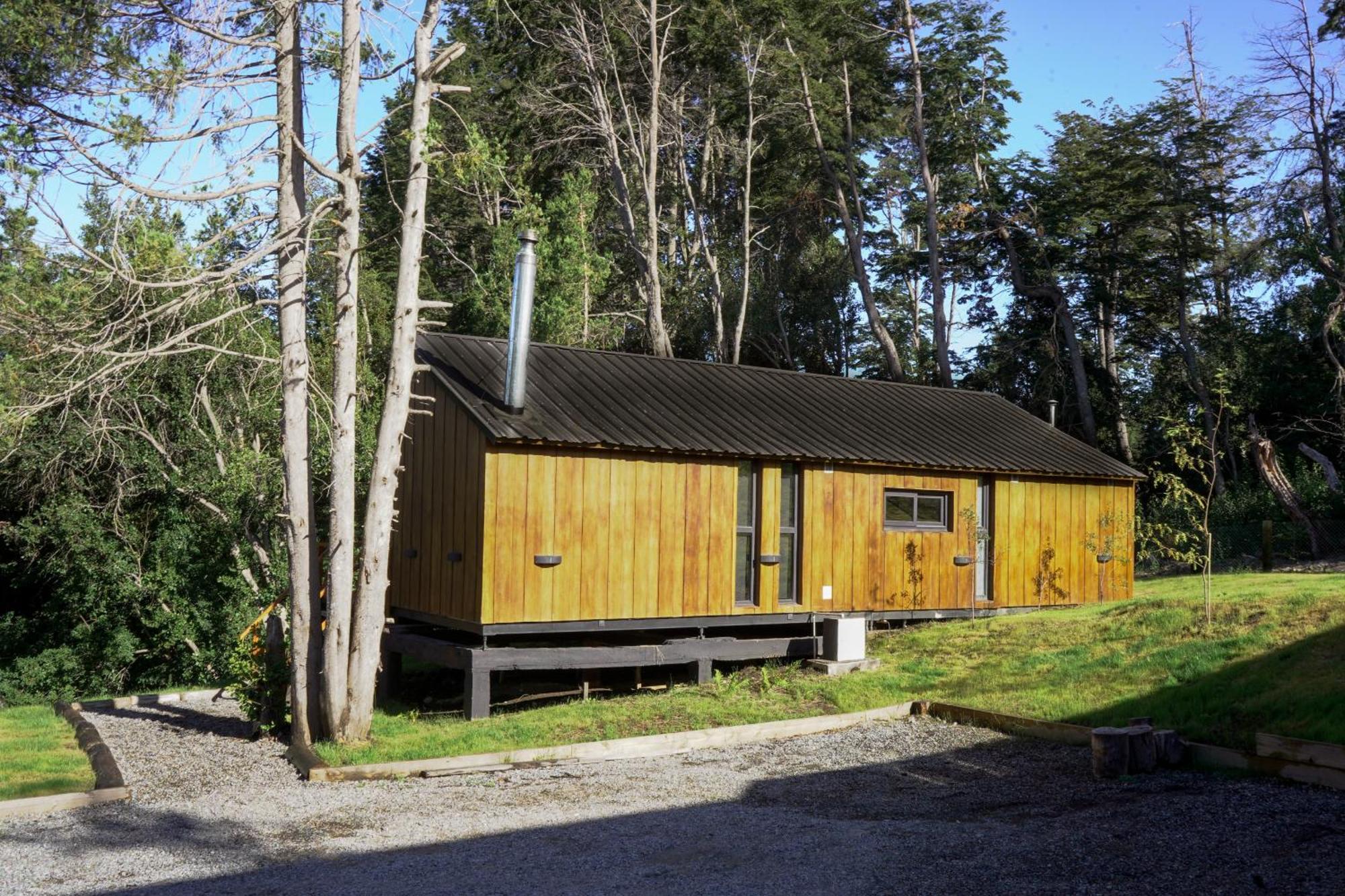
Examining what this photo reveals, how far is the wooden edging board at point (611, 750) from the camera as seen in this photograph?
929cm

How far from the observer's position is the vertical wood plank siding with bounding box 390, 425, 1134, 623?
12664mm

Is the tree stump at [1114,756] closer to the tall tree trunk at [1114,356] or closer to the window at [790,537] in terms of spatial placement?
the window at [790,537]

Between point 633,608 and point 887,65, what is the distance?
23.1m

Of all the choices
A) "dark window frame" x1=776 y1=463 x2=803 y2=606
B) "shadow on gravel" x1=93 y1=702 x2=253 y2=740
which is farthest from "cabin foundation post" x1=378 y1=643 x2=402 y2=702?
"dark window frame" x1=776 y1=463 x2=803 y2=606

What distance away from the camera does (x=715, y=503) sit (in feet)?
46.0

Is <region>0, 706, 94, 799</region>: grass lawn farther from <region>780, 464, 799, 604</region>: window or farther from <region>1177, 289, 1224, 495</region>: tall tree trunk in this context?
<region>1177, 289, 1224, 495</region>: tall tree trunk

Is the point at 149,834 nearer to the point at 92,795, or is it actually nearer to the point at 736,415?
the point at 92,795

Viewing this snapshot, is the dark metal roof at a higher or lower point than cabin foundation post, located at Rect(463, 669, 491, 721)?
higher

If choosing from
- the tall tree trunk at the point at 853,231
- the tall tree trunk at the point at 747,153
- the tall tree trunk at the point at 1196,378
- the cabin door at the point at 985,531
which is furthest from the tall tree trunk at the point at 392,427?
the tall tree trunk at the point at 1196,378

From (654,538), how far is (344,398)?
13.7 feet

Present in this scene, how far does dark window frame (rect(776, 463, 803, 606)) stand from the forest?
14.7 feet

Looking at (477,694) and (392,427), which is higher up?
(392,427)

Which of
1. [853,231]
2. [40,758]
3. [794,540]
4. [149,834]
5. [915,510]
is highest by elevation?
[853,231]

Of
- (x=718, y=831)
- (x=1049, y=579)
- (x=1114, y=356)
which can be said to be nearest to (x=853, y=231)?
(x=1114, y=356)
